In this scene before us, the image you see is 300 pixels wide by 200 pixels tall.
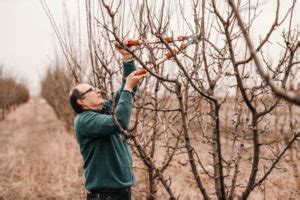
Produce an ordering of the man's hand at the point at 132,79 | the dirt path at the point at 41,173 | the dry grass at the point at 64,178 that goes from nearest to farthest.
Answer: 1. the man's hand at the point at 132,79
2. the dry grass at the point at 64,178
3. the dirt path at the point at 41,173

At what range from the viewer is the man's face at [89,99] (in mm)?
2689

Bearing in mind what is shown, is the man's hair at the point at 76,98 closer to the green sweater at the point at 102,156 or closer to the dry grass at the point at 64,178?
the green sweater at the point at 102,156

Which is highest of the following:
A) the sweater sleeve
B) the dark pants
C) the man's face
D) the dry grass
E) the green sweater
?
the man's face

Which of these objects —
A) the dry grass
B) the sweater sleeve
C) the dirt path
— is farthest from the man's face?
the dirt path

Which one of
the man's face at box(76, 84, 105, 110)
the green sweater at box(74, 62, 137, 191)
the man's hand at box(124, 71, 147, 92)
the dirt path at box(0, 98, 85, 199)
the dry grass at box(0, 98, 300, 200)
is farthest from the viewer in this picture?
the dirt path at box(0, 98, 85, 199)

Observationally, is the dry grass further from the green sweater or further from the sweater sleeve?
the sweater sleeve

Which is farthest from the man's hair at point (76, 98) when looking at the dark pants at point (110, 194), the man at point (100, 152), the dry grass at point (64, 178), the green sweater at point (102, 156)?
the dry grass at point (64, 178)

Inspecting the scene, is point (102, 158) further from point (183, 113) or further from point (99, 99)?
point (183, 113)

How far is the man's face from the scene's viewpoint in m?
2.69

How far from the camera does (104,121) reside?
2.38 metres

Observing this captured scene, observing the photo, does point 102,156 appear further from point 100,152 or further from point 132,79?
point 132,79

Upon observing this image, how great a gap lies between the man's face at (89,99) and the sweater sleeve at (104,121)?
117mm

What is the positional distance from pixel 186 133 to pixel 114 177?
865 mm

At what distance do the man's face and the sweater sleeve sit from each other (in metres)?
0.12
